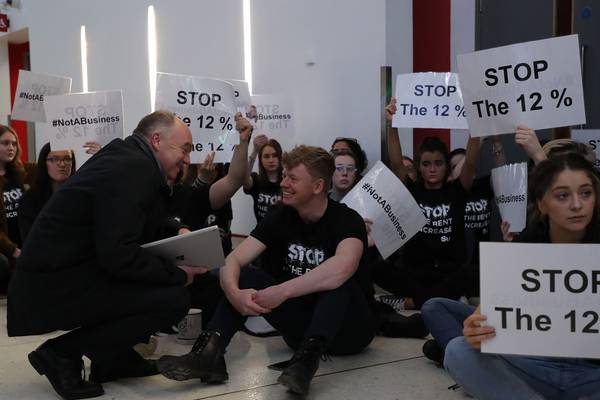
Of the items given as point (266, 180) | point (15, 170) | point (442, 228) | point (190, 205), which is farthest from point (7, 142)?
point (442, 228)

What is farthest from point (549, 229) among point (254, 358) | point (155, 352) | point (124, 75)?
point (124, 75)

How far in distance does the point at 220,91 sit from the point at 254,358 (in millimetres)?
1897

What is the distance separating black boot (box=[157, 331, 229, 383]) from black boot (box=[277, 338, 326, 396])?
29 cm

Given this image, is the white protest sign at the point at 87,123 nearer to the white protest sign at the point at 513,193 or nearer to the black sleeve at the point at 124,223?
the black sleeve at the point at 124,223

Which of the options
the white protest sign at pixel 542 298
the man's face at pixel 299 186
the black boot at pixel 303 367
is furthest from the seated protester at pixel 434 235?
the white protest sign at pixel 542 298

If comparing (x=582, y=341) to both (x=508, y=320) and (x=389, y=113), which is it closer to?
(x=508, y=320)

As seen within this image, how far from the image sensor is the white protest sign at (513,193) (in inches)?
135

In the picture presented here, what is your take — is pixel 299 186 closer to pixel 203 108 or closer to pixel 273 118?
pixel 203 108

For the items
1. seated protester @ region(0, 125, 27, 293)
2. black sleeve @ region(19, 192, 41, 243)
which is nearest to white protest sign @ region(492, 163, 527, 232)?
black sleeve @ region(19, 192, 41, 243)

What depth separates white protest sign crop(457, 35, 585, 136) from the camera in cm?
304

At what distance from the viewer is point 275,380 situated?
9.03ft

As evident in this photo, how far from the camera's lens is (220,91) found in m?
4.31

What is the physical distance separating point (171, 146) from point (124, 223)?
43 cm

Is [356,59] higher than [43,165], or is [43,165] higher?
[356,59]
